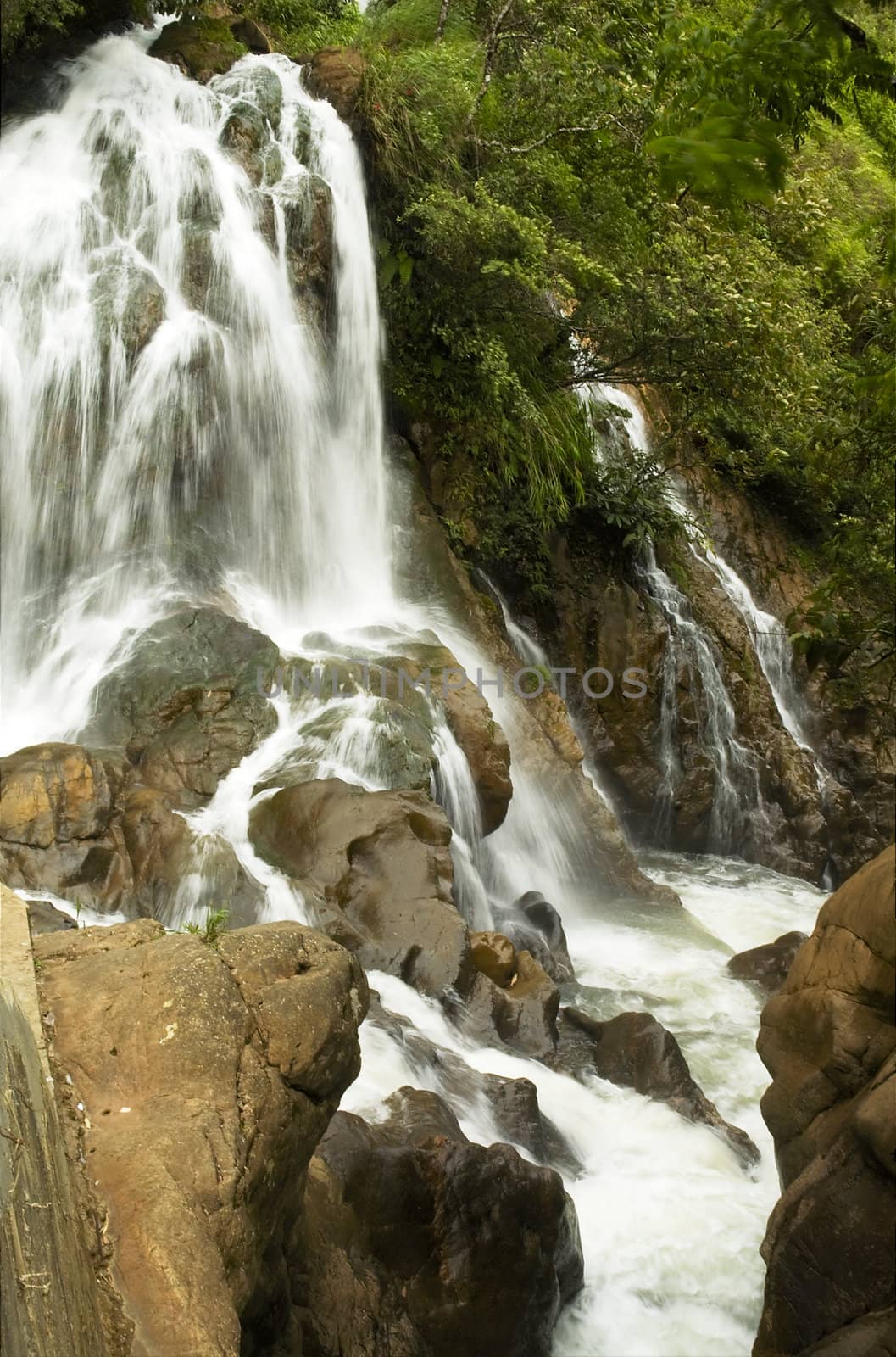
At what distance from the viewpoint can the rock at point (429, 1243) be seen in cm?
414

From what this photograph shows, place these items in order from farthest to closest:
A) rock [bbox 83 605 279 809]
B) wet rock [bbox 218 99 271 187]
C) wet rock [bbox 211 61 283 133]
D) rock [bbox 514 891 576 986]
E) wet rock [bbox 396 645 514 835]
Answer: wet rock [bbox 211 61 283 133]
wet rock [bbox 218 99 271 187]
wet rock [bbox 396 645 514 835]
rock [bbox 514 891 576 986]
rock [bbox 83 605 279 809]

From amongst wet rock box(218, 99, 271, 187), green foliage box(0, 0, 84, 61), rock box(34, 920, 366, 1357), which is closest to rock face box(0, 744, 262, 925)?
rock box(34, 920, 366, 1357)

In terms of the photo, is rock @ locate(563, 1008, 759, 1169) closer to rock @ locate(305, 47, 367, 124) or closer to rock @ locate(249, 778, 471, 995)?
rock @ locate(249, 778, 471, 995)

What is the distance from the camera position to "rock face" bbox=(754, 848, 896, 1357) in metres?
3.83

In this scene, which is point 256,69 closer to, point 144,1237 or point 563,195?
point 563,195

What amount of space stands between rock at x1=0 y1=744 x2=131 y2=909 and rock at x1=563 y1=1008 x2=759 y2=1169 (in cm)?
309

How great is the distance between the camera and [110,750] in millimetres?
7883

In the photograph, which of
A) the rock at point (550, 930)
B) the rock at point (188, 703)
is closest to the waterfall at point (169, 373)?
the rock at point (188, 703)

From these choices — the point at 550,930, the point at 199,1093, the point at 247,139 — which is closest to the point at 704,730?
the point at 550,930

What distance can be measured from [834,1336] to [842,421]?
16.2 ft

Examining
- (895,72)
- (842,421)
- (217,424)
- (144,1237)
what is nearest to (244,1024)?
(144,1237)

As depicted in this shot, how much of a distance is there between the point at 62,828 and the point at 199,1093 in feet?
13.5

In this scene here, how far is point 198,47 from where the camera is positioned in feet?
42.3

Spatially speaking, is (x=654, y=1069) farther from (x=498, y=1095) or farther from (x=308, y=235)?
(x=308, y=235)
